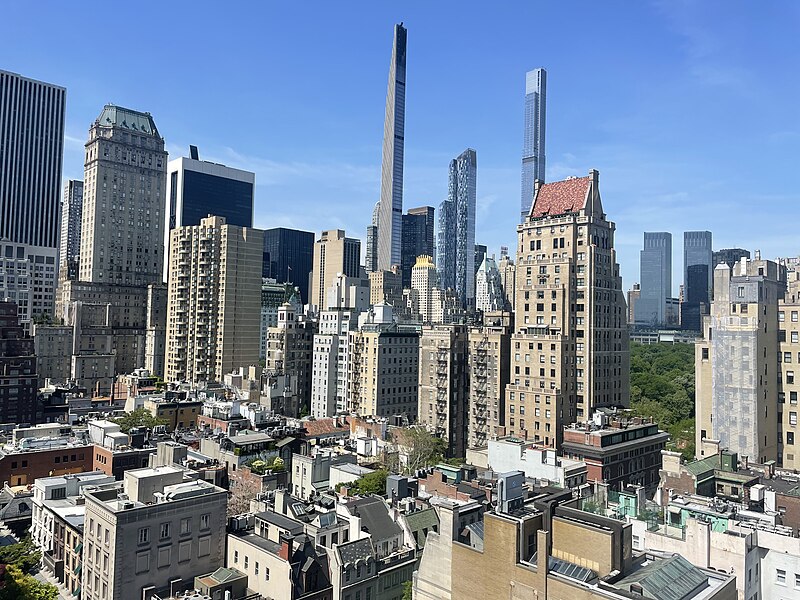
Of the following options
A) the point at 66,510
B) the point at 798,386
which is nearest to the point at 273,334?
the point at 66,510

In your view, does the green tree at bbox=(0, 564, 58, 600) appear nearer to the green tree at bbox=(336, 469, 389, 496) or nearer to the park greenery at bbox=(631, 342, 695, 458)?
the green tree at bbox=(336, 469, 389, 496)

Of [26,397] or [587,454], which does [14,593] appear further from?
[26,397]

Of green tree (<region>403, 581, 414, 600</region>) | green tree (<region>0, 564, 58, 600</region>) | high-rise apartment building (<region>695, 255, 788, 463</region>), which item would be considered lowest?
green tree (<region>403, 581, 414, 600</region>)

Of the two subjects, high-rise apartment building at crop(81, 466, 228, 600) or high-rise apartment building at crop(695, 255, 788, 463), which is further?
high-rise apartment building at crop(695, 255, 788, 463)

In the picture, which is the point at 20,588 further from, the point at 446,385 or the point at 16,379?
the point at 446,385

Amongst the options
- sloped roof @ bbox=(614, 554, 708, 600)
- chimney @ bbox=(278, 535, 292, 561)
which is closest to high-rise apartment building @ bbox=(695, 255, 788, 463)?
sloped roof @ bbox=(614, 554, 708, 600)

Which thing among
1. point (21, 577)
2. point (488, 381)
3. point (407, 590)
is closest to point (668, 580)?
point (407, 590)

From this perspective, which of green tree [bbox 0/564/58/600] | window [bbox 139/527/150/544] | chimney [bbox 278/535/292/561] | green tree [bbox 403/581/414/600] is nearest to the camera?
green tree [bbox 0/564/58/600]
